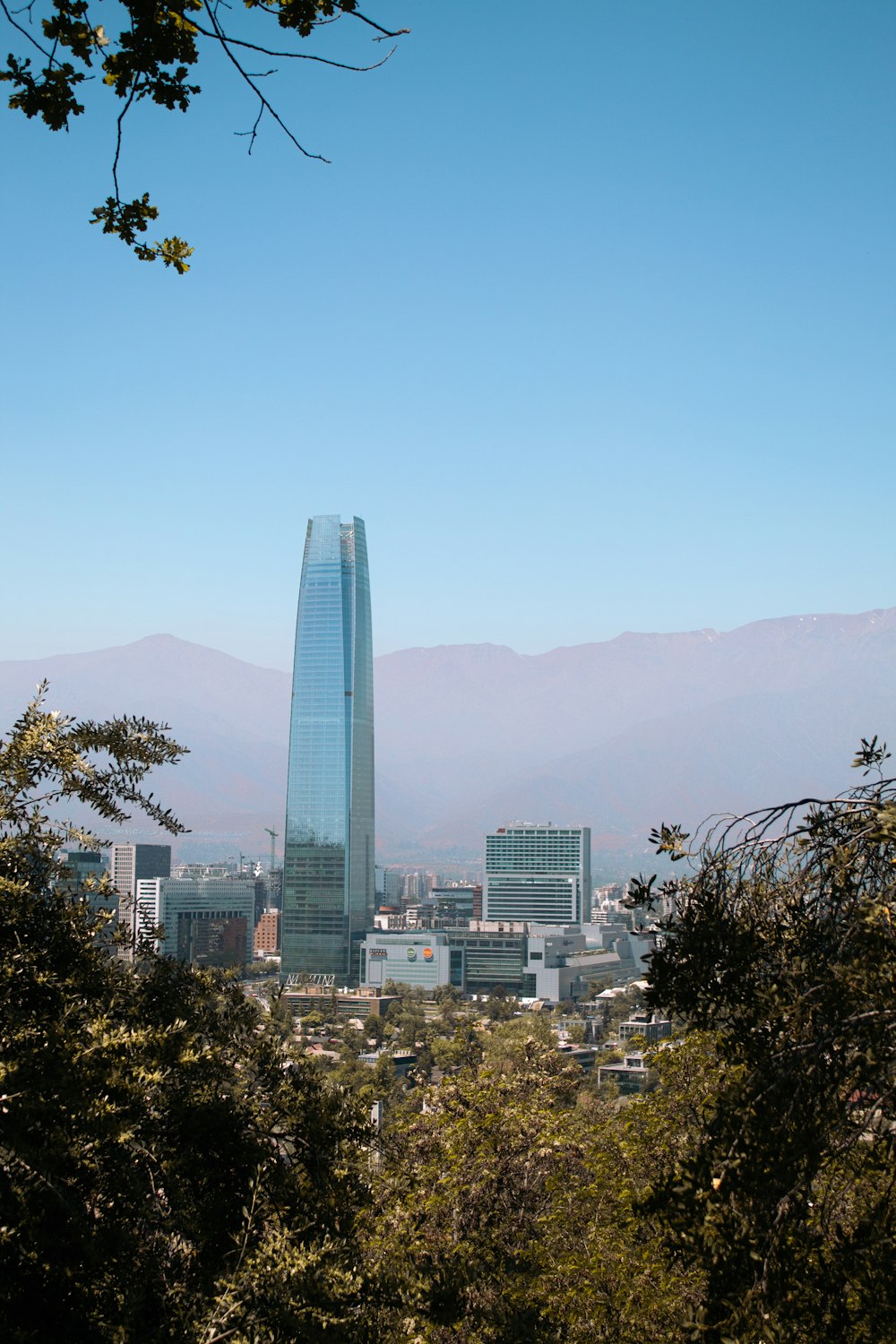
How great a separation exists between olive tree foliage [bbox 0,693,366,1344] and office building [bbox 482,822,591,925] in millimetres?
86952

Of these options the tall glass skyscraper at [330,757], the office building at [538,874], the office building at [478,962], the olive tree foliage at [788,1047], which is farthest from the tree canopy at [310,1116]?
the office building at [538,874]

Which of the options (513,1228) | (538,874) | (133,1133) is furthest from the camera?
(538,874)

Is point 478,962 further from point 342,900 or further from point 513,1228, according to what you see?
point 513,1228

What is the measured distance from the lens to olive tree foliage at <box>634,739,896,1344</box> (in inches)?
105

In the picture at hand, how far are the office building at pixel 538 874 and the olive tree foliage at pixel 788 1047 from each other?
8813 centimetres

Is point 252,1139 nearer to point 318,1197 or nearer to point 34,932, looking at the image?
point 318,1197

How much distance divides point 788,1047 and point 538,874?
91.3m

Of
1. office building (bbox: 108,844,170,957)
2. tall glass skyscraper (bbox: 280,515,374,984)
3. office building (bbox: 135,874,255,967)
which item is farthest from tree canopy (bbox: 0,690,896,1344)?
office building (bbox: 108,844,170,957)

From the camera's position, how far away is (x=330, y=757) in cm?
6956

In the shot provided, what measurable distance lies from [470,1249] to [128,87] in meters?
6.06

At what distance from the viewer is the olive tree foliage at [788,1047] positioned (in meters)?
2.67

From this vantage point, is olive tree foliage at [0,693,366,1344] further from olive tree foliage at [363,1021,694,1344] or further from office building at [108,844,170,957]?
office building at [108,844,170,957]

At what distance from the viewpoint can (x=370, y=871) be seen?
2948 inches

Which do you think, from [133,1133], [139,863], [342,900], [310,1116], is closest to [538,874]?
[342,900]
